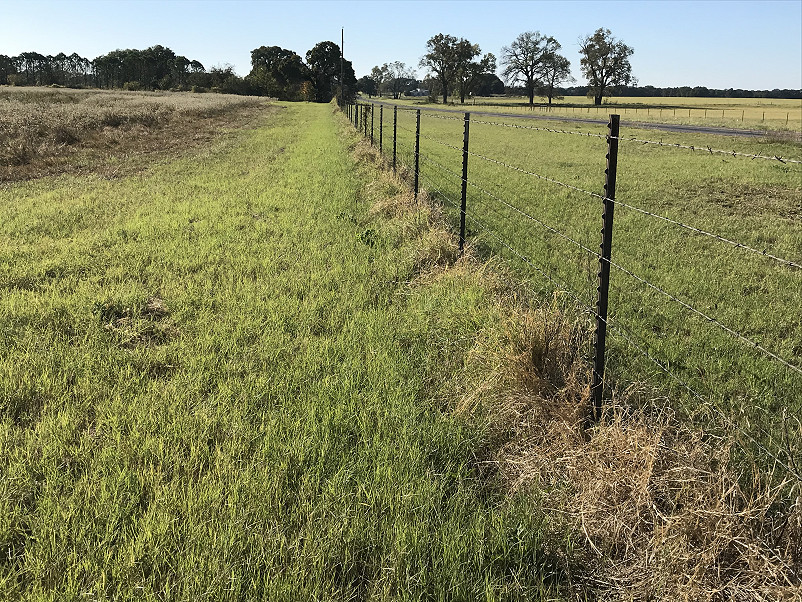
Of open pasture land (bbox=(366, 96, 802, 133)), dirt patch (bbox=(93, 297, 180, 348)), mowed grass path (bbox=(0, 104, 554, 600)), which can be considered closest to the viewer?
mowed grass path (bbox=(0, 104, 554, 600))

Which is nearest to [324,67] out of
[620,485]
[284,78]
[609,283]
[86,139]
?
[284,78]

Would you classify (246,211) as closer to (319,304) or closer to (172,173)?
(319,304)

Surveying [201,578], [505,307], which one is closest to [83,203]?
[505,307]

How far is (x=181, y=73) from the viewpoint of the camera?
121 metres

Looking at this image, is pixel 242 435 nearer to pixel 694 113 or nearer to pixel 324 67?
pixel 694 113

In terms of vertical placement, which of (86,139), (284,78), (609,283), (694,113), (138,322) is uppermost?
(284,78)

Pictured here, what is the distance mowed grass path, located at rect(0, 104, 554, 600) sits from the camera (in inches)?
87.4

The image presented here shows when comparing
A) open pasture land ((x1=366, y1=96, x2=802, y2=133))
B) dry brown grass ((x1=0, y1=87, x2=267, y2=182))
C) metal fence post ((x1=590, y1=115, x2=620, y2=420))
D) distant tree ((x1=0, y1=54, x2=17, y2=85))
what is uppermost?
distant tree ((x1=0, y1=54, x2=17, y2=85))

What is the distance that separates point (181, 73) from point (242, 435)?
138 meters

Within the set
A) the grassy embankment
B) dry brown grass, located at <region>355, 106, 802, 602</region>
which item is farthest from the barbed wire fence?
the grassy embankment

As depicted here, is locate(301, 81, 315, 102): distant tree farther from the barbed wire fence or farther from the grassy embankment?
the grassy embankment

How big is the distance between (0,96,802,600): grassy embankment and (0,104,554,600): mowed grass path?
0.05 ft

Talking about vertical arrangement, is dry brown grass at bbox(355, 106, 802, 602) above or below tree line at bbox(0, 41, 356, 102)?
below

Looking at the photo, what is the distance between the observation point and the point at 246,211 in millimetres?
9312
